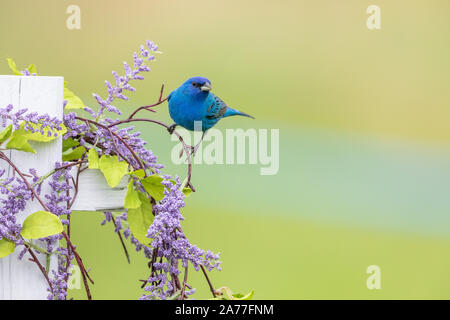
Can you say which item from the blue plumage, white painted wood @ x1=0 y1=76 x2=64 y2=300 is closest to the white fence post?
white painted wood @ x1=0 y1=76 x2=64 y2=300

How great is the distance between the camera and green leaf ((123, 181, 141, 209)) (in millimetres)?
777

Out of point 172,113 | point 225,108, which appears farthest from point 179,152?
point 225,108

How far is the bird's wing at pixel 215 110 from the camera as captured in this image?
1.29 meters

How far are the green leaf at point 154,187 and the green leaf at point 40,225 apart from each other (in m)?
0.14

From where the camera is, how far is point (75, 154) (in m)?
0.84

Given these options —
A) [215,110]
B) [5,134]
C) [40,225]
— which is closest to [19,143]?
[5,134]

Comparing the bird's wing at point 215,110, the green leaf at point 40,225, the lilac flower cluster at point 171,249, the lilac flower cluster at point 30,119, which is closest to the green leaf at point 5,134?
the lilac flower cluster at point 30,119

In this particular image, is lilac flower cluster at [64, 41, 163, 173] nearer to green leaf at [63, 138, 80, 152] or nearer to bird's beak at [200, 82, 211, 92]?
green leaf at [63, 138, 80, 152]

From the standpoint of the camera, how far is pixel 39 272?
2.50 feet

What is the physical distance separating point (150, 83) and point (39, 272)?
1533 millimetres

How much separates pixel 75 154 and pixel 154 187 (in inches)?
5.9

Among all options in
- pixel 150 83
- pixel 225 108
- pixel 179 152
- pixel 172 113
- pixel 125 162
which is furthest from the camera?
pixel 150 83

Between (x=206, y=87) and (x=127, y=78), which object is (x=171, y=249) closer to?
(x=127, y=78)
